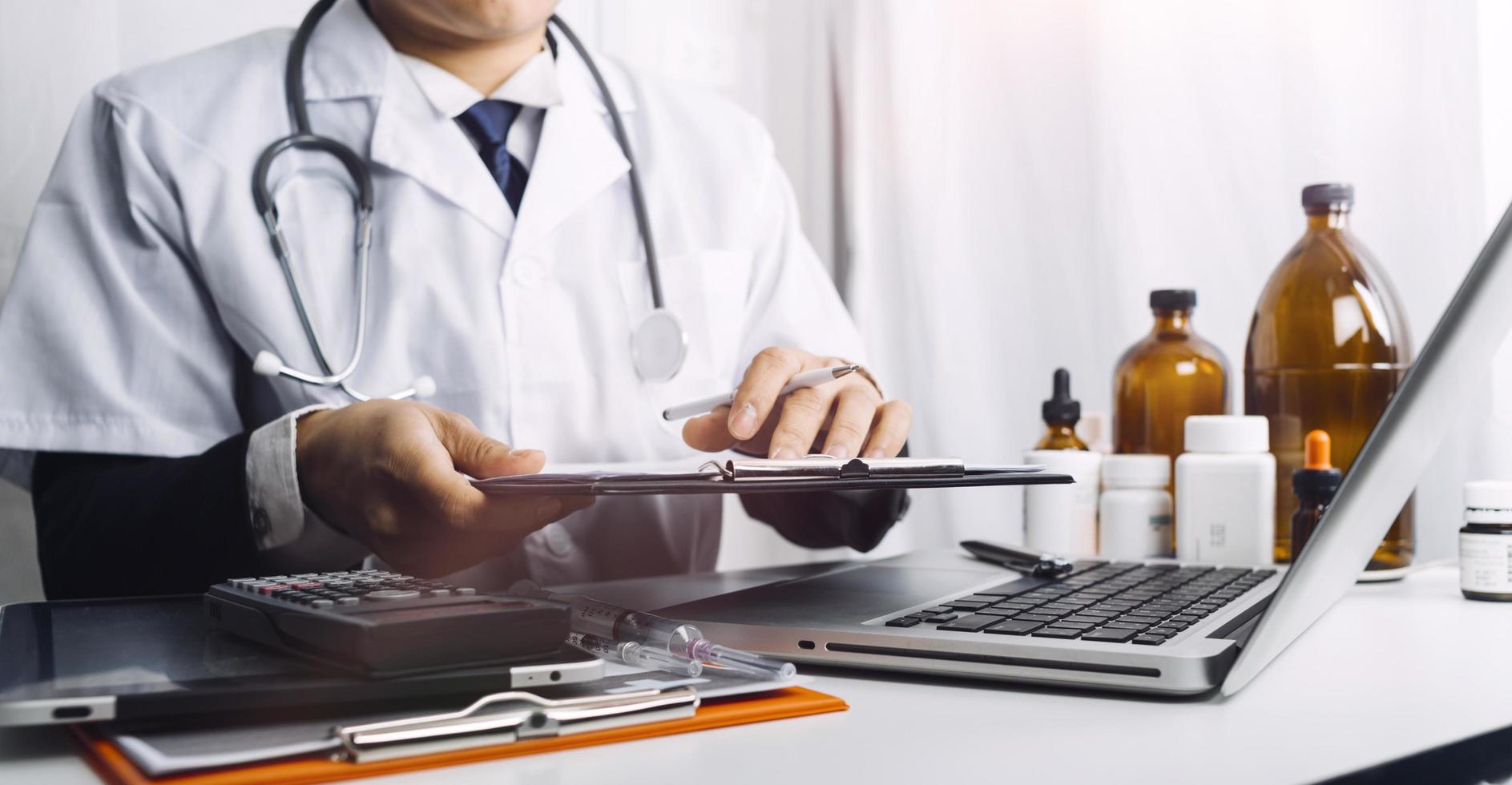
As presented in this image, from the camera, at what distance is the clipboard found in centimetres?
51

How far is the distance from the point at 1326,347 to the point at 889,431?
381mm

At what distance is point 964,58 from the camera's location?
5.10 ft

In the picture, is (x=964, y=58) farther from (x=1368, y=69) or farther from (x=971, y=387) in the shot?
(x=1368, y=69)

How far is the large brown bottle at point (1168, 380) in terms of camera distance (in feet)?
3.43

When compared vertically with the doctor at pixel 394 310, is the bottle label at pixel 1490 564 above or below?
below

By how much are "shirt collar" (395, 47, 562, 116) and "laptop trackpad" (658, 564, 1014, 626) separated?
621mm

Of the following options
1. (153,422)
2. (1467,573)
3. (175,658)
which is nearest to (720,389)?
(153,422)

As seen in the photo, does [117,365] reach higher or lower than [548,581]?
higher

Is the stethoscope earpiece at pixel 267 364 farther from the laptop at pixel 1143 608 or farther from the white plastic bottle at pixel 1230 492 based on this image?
the white plastic bottle at pixel 1230 492

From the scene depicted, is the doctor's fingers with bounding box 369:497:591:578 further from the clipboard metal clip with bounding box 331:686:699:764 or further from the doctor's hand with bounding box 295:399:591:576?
the clipboard metal clip with bounding box 331:686:699:764

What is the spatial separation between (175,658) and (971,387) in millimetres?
1227

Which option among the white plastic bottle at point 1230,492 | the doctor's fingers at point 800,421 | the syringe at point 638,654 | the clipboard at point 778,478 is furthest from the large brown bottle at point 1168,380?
the syringe at point 638,654

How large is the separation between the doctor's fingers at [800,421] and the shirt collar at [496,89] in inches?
19.3

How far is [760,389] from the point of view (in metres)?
0.80
